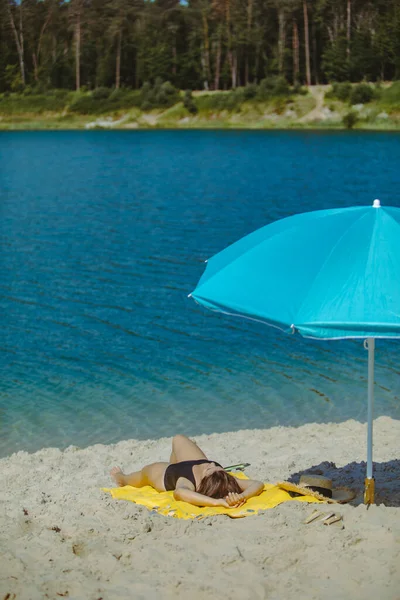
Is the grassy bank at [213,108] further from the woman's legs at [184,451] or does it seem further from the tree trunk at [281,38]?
the woman's legs at [184,451]

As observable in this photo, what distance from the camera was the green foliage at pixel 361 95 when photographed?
291ft

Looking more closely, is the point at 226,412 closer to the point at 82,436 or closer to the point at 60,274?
the point at 82,436

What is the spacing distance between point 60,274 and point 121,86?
101 metres

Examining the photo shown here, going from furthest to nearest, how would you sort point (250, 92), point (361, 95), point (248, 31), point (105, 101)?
1. point (248, 31)
2. point (105, 101)
3. point (250, 92)
4. point (361, 95)

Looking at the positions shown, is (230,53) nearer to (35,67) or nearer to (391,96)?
(391,96)

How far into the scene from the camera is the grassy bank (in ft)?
289

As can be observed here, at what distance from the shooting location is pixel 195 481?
6367mm

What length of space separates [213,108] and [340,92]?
51.1ft

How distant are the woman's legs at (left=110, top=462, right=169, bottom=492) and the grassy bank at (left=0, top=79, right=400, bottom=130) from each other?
7989cm

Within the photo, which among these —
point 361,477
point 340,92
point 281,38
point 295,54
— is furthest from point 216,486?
point 281,38

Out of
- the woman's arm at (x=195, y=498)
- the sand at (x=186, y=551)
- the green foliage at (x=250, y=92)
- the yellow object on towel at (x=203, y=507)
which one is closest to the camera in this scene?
the sand at (x=186, y=551)

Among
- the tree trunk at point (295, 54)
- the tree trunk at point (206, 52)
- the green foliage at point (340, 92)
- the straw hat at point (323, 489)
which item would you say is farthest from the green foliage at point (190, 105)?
the straw hat at point (323, 489)

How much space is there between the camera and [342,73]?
100188 millimetres

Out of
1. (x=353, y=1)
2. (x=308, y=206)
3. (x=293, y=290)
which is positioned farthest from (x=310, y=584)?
(x=353, y=1)
